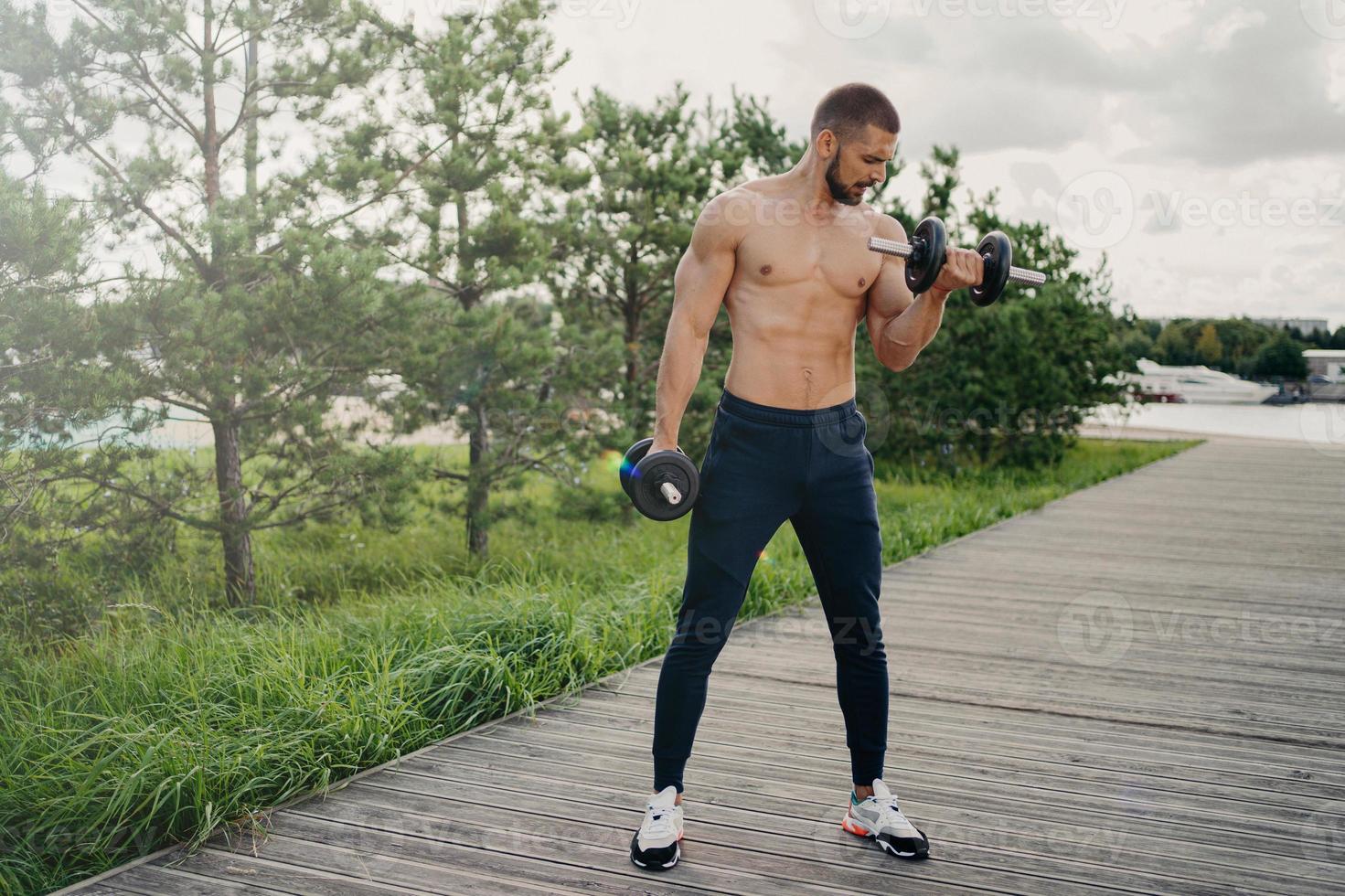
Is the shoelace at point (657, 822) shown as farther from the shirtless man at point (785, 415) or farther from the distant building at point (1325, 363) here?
the distant building at point (1325, 363)

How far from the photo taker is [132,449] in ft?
17.0

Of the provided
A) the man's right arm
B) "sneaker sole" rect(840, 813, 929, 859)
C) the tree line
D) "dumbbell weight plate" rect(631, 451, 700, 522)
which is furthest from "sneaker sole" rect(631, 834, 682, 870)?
the tree line

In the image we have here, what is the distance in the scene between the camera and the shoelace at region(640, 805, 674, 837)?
243 cm

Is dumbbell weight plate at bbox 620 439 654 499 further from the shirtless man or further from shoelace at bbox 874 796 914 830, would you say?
shoelace at bbox 874 796 914 830

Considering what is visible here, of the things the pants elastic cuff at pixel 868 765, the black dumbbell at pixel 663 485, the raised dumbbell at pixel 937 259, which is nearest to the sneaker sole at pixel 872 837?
the pants elastic cuff at pixel 868 765

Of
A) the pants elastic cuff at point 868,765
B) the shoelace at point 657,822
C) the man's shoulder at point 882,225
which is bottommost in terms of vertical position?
the shoelace at point 657,822

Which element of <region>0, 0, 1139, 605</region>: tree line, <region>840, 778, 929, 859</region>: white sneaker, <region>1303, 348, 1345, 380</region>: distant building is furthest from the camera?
<region>1303, 348, 1345, 380</region>: distant building

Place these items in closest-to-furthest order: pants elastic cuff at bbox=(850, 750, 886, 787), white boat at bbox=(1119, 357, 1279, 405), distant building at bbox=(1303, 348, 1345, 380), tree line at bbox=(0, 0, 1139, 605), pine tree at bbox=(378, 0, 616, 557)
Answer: pants elastic cuff at bbox=(850, 750, 886, 787) < tree line at bbox=(0, 0, 1139, 605) < pine tree at bbox=(378, 0, 616, 557) < distant building at bbox=(1303, 348, 1345, 380) < white boat at bbox=(1119, 357, 1279, 405)

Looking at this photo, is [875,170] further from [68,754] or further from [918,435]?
[918,435]

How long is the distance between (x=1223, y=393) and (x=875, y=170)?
37.7 metres

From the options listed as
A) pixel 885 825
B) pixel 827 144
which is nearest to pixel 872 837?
pixel 885 825

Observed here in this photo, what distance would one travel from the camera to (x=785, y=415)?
2.47 meters

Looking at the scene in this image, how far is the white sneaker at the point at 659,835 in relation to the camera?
2408 millimetres

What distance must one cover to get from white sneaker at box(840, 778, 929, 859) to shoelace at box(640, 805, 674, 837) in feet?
1.54
